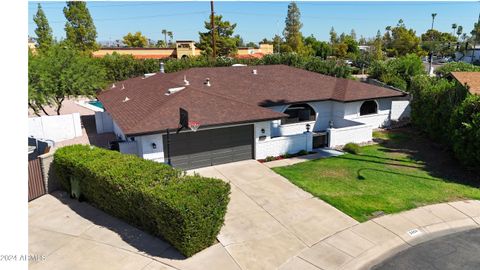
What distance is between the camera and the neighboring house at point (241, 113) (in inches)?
686

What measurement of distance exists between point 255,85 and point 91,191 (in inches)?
620

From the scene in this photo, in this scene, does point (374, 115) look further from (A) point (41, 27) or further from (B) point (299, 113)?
(A) point (41, 27)

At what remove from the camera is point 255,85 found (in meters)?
25.7

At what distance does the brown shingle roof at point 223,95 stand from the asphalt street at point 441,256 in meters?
10.0

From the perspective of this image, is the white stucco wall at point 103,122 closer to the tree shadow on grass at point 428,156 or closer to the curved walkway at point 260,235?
the curved walkway at point 260,235

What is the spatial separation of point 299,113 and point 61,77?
57.8 feet

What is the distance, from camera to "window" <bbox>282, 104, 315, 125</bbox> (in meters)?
23.8

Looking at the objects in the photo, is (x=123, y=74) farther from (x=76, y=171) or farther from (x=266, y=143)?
(x=76, y=171)

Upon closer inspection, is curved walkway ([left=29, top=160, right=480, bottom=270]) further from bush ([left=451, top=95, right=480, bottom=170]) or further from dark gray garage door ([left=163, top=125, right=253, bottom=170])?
dark gray garage door ([left=163, top=125, right=253, bottom=170])

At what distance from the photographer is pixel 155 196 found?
987 cm

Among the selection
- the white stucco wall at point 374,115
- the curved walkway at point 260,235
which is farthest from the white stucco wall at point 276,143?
the white stucco wall at point 374,115

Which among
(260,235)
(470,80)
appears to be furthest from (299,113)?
(260,235)
